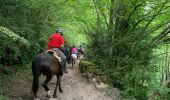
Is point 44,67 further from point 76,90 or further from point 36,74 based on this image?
point 76,90

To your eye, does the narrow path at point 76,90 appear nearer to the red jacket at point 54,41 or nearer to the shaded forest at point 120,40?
the shaded forest at point 120,40

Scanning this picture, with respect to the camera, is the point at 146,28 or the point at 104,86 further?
the point at 146,28

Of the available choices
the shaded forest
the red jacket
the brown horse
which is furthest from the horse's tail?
the red jacket

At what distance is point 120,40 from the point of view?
13.4m

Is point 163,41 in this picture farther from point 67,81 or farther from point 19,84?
point 19,84

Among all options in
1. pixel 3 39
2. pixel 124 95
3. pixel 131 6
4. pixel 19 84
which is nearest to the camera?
pixel 3 39

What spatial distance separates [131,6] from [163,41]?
104 inches

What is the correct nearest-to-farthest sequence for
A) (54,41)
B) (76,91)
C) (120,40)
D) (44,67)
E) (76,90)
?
(44,67) → (54,41) → (76,91) → (76,90) → (120,40)

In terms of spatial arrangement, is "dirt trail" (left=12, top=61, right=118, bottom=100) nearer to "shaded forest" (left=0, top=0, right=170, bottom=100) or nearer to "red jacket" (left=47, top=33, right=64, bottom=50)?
"shaded forest" (left=0, top=0, right=170, bottom=100)

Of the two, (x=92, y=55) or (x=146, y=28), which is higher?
(x=146, y=28)

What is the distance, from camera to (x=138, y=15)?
13852mm

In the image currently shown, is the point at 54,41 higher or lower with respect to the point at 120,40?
lower

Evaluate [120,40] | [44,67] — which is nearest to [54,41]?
[44,67]

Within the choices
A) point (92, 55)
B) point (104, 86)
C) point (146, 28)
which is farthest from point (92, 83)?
point (146, 28)
